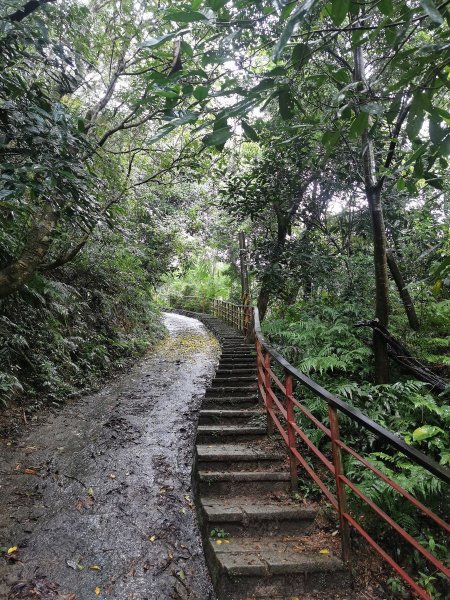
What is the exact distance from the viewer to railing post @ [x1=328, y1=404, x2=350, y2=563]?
264 cm

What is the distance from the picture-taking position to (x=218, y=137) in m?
1.33

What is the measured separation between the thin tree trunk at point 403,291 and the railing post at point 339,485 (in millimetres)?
3147

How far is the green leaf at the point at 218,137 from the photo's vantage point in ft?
4.34

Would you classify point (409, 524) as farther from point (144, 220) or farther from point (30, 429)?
point (144, 220)

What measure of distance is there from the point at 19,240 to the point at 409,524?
628 cm

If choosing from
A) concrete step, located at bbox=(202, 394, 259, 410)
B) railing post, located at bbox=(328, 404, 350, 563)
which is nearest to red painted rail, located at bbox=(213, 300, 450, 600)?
railing post, located at bbox=(328, 404, 350, 563)

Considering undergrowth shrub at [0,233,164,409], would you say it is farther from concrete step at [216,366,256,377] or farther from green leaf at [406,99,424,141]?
green leaf at [406,99,424,141]

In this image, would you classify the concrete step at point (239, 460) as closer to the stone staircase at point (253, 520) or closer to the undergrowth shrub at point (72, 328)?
the stone staircase at point (253, 520)

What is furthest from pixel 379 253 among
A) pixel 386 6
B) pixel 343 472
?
pixel 386 6

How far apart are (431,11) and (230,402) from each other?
495cm

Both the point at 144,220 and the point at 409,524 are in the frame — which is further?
the point at 144,220

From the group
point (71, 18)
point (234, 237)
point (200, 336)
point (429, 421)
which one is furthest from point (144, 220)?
point (429, 421)

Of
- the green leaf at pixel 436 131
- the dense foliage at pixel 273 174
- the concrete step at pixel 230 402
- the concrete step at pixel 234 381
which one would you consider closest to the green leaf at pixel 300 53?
the dense foliage at pixel 273 174

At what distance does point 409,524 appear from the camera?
9.93 ft
